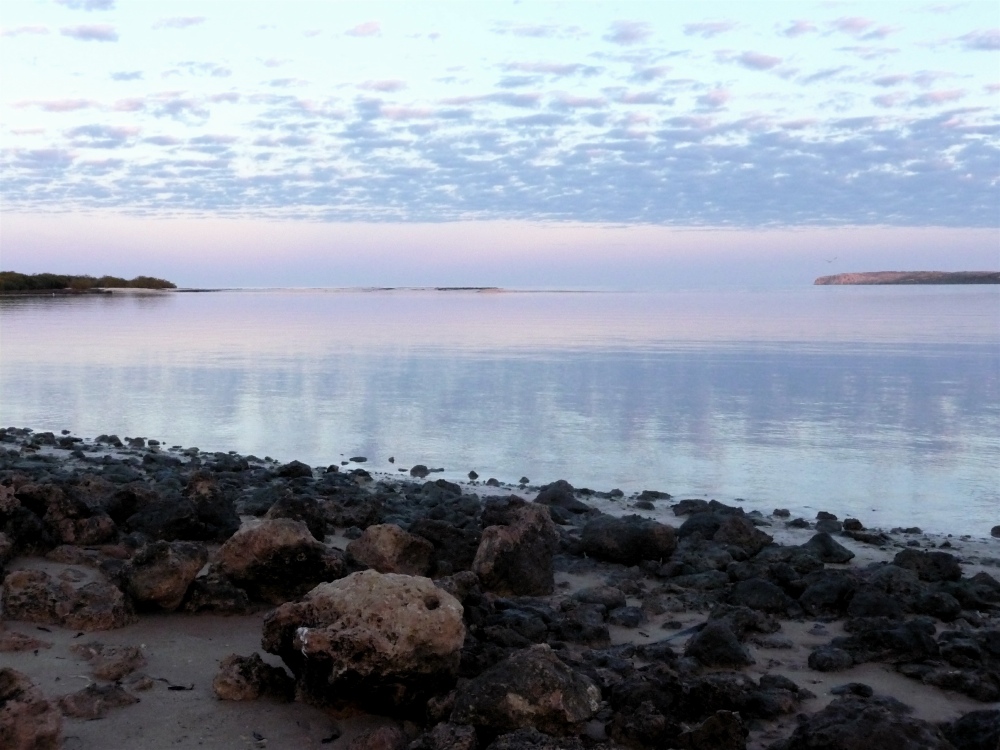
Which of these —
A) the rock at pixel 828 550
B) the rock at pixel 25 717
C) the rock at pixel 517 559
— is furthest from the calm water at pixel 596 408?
the rock at pixel 25 717

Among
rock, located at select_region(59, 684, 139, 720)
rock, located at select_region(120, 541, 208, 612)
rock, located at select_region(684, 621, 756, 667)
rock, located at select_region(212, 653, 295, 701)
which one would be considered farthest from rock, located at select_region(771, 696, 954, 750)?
rock, located at select_region(120, 541, 208, 612)

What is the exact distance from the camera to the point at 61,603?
239 inches

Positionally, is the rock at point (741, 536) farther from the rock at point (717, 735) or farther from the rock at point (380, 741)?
the rock at point (380, 741)

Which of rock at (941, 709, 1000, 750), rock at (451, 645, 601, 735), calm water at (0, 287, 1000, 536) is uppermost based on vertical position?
rock at (451, 645, 601, 735)

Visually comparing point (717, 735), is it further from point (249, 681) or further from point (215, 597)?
point (215, 597)

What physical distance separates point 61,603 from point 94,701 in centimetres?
123

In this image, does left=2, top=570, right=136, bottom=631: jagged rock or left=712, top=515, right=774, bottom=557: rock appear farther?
left=712, top=515, right=774, bottom=557: rock

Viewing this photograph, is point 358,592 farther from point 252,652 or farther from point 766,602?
point 766,602

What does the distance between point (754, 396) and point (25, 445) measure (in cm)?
1326

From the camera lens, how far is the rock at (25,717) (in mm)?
4406

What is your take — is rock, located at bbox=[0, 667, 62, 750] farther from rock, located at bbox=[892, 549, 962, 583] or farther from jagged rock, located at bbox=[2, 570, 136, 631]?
rock, located at bbox=[892, 549, 962, 583]

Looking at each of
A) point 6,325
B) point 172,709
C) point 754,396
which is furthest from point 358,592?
point 6,325

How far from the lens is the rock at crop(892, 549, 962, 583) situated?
26.5ft

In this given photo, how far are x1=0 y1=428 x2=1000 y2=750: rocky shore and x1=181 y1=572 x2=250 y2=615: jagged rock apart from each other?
1 centimetres
